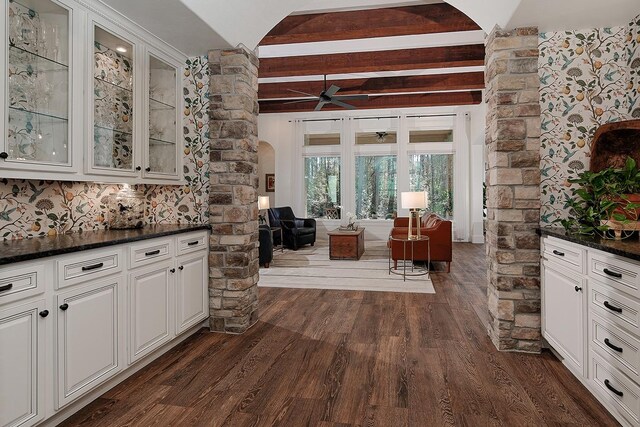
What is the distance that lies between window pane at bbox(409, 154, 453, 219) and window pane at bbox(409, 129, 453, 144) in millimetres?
377

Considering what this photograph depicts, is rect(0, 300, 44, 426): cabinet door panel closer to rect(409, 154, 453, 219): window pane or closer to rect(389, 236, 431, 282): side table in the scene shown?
rect(389, 236, 431, 282): side table

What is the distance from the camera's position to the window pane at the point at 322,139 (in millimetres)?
10383

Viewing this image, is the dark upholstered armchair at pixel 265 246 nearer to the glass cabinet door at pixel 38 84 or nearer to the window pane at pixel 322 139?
the glass cabinet door at pixel 38 84

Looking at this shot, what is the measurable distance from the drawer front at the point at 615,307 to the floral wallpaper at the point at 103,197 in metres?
2.92

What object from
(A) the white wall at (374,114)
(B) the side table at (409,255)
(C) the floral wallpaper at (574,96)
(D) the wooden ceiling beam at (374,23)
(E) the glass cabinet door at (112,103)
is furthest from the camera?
(A) the white wall at (374,114)

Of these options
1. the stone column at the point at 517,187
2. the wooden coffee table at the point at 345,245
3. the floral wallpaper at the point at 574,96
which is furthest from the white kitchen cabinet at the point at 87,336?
the wooden coffee table at the point at 345,245

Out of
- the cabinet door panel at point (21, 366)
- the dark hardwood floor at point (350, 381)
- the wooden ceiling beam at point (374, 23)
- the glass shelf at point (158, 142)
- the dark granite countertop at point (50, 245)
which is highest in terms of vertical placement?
the wooden ceiling beam at point (374, 23)

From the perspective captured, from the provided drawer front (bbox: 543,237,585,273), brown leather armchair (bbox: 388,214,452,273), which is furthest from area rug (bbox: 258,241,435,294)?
drawer front (bbox: 543,237,585,273)

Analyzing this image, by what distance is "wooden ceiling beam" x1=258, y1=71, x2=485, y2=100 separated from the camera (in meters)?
7.02

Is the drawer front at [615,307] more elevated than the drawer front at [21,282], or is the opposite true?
the drawer front at [21,282]

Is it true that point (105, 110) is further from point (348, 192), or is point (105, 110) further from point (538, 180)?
point (348, 192)

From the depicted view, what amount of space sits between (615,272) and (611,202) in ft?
1.80

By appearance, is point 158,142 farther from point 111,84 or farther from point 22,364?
point 22,364

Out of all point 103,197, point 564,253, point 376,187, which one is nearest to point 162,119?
point 103,197
